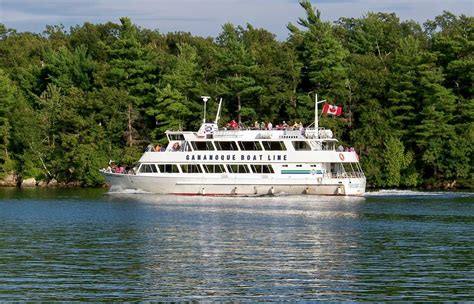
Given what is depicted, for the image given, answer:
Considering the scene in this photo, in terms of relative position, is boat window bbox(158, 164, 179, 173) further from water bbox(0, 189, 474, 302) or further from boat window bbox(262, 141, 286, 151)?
water bbox(0, 189, 474, 302)

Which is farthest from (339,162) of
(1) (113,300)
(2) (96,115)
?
(1) (113,300)

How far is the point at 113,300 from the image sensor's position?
29.8 meters

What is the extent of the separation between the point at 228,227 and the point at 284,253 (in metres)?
9.99

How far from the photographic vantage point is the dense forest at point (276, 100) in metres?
84.0

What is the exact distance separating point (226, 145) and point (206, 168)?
6.81ft

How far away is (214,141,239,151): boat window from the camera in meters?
72.2

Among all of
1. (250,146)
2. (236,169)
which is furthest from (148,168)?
(250,146)

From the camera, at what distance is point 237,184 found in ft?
235

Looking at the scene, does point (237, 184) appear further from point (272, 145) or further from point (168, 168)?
point (168, 168)

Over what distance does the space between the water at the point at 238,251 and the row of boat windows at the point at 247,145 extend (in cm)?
720

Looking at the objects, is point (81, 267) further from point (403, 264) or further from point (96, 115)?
point (96, 115)

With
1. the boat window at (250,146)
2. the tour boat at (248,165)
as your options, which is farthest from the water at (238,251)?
the boat window at (250,146)

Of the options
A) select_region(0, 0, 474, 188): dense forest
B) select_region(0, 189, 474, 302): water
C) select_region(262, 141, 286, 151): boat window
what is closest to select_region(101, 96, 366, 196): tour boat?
select_region(262, 141, 286, 151): boat window

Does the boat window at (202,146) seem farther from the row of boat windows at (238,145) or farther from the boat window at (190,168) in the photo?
the boat window at (190,168)
